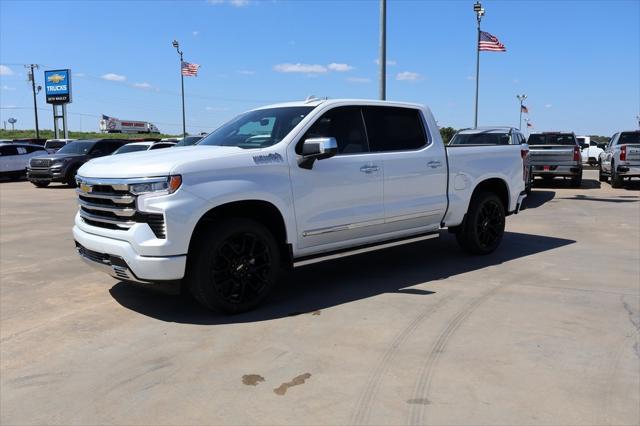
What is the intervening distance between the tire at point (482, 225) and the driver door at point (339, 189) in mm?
1790

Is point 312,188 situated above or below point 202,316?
above

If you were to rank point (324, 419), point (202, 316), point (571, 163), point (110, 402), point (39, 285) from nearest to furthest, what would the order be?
point (324, 419) < point (110, 402) < point (202, 316) < point (39, 285) < point (571, 163)

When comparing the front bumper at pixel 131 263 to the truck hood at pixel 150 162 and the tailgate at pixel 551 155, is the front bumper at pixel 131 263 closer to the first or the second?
the truck hood at pixel 150 162

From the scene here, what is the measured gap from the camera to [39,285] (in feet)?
20.0

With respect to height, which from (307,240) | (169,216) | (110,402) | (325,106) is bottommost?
(110,402)

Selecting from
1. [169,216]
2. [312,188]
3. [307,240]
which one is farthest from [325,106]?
[169,216]

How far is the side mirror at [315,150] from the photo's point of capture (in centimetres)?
502

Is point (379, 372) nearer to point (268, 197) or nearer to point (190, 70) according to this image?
point (268, 197)

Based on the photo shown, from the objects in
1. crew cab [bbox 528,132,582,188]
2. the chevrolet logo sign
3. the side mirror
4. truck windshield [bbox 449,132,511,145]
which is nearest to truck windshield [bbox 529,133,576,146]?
crew cab [bbox 528,132,582,188]

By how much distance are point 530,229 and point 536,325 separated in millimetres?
5576

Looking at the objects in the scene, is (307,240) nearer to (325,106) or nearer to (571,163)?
(325,106)

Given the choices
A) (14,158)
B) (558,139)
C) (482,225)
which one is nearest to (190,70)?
(14,158)

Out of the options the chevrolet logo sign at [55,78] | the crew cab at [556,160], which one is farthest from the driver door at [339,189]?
the chevrolet logo sign at [55,78]

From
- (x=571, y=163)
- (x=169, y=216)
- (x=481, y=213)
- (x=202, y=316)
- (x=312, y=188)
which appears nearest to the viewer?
(x=169, y=216)
